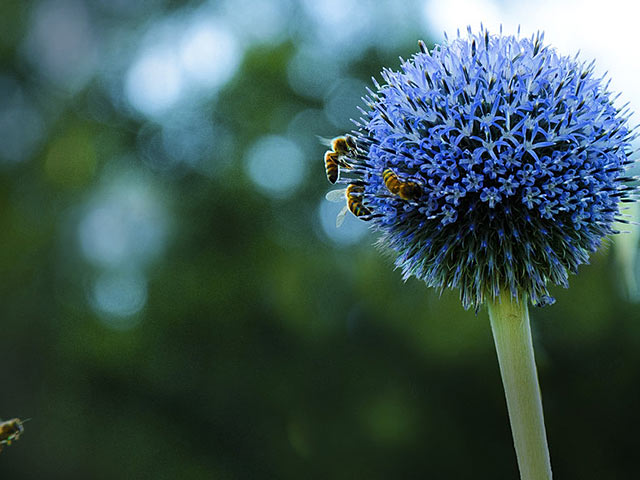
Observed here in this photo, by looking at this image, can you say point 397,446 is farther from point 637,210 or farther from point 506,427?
point 637,210

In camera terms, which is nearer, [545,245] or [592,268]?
[545,245]

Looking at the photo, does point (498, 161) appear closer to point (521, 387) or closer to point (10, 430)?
point (521, 387)

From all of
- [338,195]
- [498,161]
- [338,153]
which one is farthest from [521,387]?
[338,153]

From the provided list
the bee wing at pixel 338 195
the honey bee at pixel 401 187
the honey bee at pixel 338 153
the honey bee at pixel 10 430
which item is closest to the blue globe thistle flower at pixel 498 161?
the honey bee at pixel 401 187

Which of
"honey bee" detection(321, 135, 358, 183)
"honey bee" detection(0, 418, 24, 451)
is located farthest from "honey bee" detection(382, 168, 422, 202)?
"honey bee" detection(0, 418, 24, 451)

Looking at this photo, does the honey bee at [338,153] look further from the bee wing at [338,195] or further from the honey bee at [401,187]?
the honey bee at [401,187]

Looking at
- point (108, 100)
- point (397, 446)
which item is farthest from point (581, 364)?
point (108, 100)

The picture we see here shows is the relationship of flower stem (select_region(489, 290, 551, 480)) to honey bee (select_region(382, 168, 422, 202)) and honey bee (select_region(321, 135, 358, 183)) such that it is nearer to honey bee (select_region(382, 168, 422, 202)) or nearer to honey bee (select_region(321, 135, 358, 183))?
honey bee (select_region(382, 168, 422, 202))
